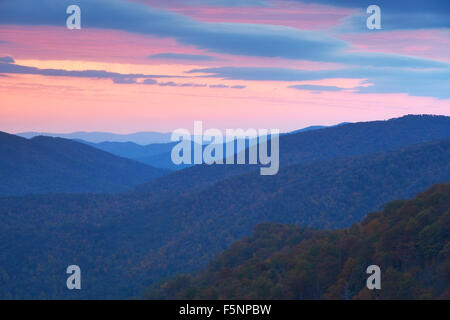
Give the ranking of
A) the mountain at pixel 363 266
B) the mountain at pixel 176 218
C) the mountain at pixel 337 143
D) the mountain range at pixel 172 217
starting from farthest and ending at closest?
the mountain at pixel 337 143
the mountain range at pixel 172 217
the mountain at pixel 176 218
the mountain at pixel 363 266

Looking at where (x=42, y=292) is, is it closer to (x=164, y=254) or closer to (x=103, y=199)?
(x=164, y=254)

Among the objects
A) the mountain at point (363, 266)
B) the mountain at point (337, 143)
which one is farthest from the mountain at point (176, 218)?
the mountain at point (363, 266)

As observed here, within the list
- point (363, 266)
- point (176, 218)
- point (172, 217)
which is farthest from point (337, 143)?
point (363, 266)

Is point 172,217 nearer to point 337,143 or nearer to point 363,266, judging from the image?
point 337,143

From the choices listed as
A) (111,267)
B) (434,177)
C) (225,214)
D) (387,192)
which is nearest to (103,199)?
(225,214)

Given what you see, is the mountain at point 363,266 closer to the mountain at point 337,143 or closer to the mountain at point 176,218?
the mountain at point 176,218

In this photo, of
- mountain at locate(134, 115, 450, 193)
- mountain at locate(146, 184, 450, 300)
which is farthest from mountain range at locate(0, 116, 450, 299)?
mountain at locate(146, 184, 450, 300)
